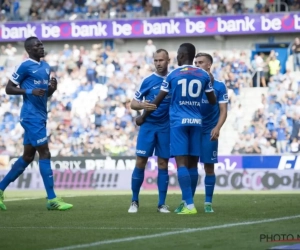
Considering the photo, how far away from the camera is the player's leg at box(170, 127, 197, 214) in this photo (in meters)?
13.1

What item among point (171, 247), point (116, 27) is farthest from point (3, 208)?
point (116, 27)

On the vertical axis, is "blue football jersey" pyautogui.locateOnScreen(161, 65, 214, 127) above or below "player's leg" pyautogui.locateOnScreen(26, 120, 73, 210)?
above

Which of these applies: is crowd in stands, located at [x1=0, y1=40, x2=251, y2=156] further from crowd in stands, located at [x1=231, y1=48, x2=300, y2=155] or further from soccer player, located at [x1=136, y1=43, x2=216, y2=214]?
soccer player, located at [x1=136, y1=43, x2=216, y2=214]

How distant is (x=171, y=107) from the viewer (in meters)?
13.3

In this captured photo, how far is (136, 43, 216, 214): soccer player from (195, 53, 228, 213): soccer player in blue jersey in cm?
73

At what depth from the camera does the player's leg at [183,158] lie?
13086 mm

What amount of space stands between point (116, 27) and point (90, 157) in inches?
360


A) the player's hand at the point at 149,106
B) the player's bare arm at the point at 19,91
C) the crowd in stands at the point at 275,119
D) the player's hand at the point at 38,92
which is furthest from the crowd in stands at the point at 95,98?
the player's hand at the point at 149,106

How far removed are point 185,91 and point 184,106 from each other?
0.21 m

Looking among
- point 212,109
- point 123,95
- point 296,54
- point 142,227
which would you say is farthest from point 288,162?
point 142,227

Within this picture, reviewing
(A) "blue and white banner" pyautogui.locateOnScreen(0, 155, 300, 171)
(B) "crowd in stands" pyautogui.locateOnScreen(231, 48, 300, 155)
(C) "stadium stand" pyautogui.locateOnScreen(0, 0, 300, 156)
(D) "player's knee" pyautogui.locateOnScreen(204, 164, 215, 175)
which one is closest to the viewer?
(D) "player's knee" pyautogui.locateOnScreen(204, 164, 215, 175)

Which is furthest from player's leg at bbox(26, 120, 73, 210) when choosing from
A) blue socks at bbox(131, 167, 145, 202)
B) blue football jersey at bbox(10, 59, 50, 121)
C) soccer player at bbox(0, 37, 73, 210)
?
blue socks at bbox(131, 167, 145, 202)

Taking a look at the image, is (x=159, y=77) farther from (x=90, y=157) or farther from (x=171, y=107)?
(x=90, y=157)

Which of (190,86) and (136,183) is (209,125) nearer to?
(190,86)
